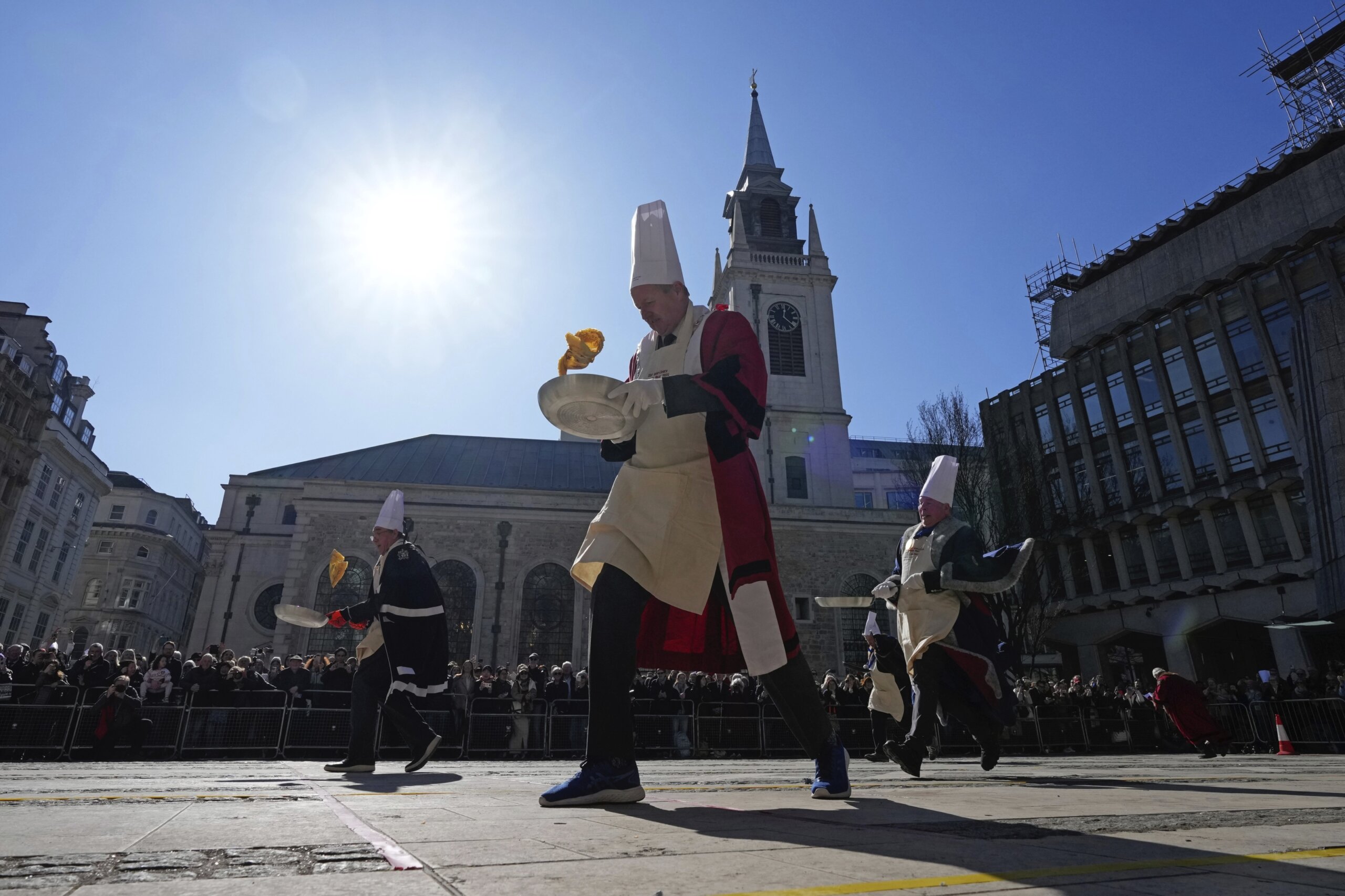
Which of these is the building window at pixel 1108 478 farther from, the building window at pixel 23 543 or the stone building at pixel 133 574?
the stone building at pixel 133 574

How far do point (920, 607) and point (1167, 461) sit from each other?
27865mm

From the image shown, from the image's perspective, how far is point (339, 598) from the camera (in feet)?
93.1

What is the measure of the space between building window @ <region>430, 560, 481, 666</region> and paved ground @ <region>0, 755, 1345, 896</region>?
2589cm

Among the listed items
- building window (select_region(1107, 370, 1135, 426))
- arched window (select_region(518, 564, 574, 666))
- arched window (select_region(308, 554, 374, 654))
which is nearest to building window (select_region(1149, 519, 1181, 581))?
building window (select_region(1107, 370, 1135, 426))

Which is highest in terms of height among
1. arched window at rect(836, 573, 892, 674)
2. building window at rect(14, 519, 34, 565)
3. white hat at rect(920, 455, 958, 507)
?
building window at rect(14, 519, 34, 565)

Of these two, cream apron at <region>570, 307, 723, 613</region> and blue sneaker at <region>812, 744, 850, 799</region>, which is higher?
cream apron at <region>570, 307, 723, 613</region>

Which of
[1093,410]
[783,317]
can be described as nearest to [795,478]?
[783,317]

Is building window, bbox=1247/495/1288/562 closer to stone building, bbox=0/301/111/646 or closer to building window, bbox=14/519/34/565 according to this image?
stone building, bbox=0/301/111/646

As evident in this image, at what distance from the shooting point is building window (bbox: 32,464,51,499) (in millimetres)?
37875

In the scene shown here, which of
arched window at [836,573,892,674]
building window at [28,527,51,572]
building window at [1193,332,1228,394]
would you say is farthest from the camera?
building window at [28,527,51,572]

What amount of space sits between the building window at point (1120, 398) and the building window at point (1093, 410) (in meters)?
0.46

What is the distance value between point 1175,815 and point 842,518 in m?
31.3

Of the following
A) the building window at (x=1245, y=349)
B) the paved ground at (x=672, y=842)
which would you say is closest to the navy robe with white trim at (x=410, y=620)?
the paved ground at (x=672, y=842)

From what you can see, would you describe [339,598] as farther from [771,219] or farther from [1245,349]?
[1245,349]
